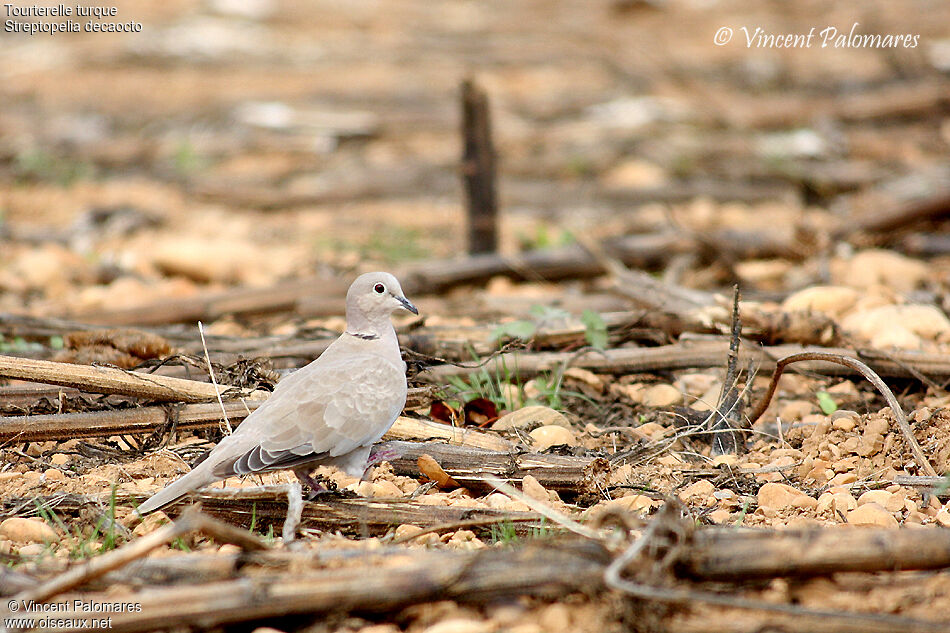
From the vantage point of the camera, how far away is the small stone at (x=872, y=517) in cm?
308

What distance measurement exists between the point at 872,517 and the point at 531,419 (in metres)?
1.48

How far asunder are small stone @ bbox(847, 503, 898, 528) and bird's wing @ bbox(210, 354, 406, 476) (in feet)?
5.46

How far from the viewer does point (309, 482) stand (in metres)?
3.40

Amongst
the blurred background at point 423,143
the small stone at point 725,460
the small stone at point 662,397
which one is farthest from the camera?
the blurred background at point 423,143

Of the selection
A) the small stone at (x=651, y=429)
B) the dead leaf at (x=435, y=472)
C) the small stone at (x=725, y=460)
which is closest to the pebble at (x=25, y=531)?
the dead leaf at (x=435, y=472)

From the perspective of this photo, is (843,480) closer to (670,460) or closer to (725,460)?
(725,460)

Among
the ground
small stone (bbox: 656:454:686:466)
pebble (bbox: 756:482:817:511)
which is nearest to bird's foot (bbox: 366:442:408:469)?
the ground

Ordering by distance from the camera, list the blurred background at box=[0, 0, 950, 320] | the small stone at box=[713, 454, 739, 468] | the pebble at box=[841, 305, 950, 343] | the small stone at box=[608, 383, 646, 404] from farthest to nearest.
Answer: the blurred background at box=[0, 0, 950, 320] → the pebble at box=[841, 305, 950, 343] → the small stone at box=[608, 383, 646, 404] → the small stone at box=[713, 454, 739, 468]

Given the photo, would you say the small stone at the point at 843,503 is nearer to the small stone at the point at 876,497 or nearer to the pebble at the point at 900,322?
the small stone at the point at 876,497

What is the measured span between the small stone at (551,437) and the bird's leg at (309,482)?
941 mm

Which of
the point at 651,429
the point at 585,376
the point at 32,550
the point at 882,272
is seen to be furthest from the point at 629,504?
the point at 882,272

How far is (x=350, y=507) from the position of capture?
3.17 metres

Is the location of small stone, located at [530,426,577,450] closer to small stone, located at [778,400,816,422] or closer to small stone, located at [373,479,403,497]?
small stone, located at [373,479,403,497]

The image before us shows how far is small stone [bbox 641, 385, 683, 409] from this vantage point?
176 inches
